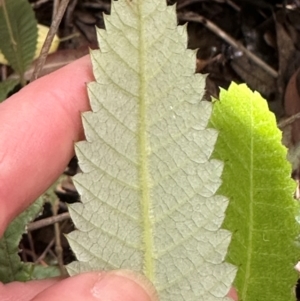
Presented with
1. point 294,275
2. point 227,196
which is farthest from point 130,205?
point 294,275

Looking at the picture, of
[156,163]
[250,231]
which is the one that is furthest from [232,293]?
[156,163]

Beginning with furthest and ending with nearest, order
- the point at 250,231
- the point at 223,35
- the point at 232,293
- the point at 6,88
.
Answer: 1. the point at 223,35
2. the point at 6,88
3. the point at 232,293
4. the point at 250,231

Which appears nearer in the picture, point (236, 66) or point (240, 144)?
point (240, 144)

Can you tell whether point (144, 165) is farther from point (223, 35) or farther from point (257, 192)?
point (223, 35)

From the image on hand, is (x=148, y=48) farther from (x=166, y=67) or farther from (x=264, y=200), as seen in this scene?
(x=264, y=200)

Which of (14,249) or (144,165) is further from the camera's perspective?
(14,249)

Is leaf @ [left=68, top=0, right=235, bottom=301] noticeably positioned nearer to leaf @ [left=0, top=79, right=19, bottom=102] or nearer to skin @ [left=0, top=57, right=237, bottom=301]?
skin @ [left=0, top=57, right=237, bottom=301]

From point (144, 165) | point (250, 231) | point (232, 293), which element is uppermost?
point (144, 165)
